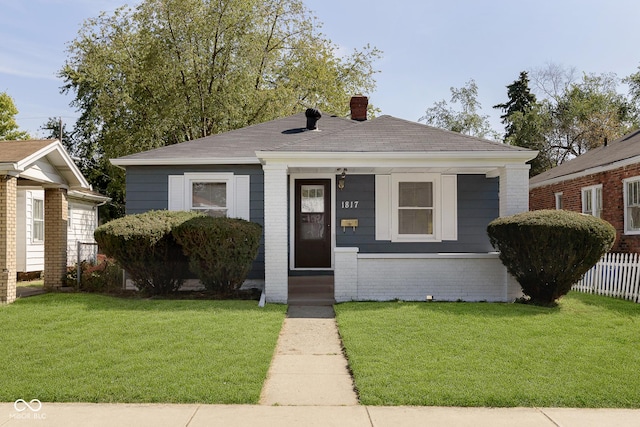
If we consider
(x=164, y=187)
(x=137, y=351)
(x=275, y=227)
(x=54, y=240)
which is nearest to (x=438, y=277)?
(x=275, y=227)

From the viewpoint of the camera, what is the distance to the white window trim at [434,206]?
40.4 feet

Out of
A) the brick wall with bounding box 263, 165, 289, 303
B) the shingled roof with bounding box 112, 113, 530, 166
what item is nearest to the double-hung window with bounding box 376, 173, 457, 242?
the shingled roof with bounding box 112, 113, 530, 166

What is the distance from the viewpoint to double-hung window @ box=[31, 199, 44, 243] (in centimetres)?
1586

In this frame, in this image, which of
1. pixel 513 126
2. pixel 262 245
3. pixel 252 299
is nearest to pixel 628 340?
pixel 252 299

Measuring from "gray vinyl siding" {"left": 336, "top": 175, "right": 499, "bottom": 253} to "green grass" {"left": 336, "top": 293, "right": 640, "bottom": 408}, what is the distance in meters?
3.04

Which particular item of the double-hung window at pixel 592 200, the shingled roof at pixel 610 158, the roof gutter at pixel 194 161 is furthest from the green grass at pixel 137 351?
the double-hung window at pixel 592 200

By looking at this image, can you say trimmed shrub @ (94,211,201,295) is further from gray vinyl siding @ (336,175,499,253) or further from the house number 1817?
gray vinyl siding @ (336,175,499,253)

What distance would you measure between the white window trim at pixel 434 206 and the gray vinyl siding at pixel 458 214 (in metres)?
0.14

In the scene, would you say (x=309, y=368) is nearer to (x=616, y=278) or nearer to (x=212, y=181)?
(x=212, y=181)
